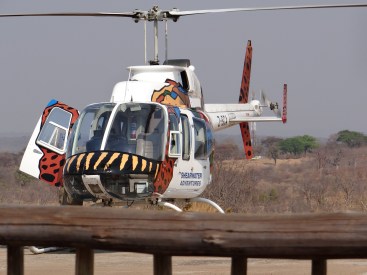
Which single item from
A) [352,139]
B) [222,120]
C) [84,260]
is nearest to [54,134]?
[222,120]

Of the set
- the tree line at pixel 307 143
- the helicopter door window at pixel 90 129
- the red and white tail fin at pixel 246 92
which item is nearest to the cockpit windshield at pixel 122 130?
the helicopter door window at pixel 90 129

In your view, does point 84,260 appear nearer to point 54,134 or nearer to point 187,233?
point 187,233

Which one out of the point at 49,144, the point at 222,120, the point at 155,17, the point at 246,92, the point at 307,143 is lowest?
the point at 307,143

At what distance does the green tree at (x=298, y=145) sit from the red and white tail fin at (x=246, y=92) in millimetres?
52468

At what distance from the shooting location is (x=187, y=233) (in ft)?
13.5

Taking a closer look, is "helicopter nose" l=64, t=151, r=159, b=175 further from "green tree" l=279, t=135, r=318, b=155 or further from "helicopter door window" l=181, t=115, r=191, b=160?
"green tree" l=279, t=135, r=318, b=155

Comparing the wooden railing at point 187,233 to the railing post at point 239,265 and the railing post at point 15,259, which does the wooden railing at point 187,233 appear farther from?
the railing post at point 15,259

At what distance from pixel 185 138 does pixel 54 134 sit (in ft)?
5.90

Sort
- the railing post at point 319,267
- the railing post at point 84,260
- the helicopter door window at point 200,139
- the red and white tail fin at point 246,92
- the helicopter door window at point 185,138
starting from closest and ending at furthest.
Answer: the railing post at point 319,267 → the railing post at point 84,260 → the helicopter door window at point 185,138 → the helicopter door window at point 200,139 → the red and white tail fin at point 246,92

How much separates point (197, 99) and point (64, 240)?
11.1 metres

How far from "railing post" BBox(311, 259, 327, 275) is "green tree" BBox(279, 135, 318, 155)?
7011 cm

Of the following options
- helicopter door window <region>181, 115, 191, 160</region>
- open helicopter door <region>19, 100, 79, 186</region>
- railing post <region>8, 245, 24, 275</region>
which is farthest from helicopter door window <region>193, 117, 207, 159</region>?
railing post <region>8, 245, 24, 275</region>

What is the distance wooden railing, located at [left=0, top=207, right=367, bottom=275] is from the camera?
→ 3977 mm

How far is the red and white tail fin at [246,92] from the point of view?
829 inches
